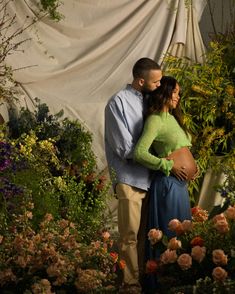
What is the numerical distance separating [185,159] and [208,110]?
4.40 ft

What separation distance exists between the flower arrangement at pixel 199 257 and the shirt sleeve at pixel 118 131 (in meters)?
1.13

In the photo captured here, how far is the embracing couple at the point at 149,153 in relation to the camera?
4.35 m

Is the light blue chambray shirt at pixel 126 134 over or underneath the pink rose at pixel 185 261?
over

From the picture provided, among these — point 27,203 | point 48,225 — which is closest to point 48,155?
point 27,203

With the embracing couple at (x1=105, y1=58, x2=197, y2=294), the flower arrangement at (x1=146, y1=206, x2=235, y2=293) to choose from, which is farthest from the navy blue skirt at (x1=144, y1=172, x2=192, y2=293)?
the flower arrangement at (x1=146, y1=206, x2=235, y2=293)

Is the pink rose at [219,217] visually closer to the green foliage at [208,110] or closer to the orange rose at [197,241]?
the orange rose at [197,241]

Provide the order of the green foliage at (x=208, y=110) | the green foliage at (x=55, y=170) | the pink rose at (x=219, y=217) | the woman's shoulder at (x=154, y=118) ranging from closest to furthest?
1. the pink rose at (x=219, y=217)
2. the green foliage at (x=55, y=170)
3. the woman's shoulder at (x=154, y=118)
4. the green foliage at (x=208, y=110)

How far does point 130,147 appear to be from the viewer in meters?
4.35

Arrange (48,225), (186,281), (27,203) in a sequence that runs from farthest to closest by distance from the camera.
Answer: (27,203) → (48,225) → (186,281)

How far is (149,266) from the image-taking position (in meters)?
3.20

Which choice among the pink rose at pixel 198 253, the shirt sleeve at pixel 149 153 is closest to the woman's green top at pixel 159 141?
the shirt sleeve at pixel 149 153

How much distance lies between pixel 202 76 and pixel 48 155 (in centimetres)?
146

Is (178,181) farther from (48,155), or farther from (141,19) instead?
(141,19)

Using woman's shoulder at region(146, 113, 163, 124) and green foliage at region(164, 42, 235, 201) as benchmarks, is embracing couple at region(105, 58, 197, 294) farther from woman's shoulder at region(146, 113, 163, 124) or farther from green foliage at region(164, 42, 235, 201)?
green foliage at region(164, 42, 235, 201)
